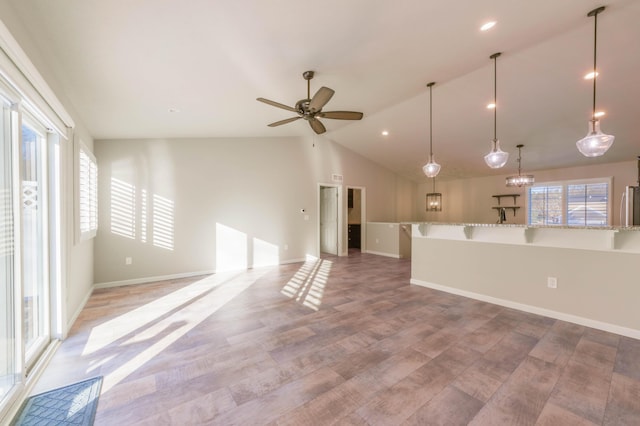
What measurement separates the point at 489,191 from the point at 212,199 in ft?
24.7

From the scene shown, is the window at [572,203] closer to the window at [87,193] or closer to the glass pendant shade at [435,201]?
the glass pendant shade at [435,201]

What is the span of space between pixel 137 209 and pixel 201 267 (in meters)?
1.52

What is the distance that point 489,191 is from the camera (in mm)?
7668

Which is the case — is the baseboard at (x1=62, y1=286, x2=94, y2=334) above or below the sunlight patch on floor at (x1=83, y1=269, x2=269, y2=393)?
above

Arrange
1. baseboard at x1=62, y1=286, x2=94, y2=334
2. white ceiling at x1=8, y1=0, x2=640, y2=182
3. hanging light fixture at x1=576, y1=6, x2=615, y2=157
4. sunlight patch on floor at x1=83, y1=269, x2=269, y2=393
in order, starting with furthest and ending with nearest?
baseboard at x1=62, y1=286, x2=94, y2=334 < hanging light fixture at x1=576, y1=6, x2=615, y2=157 < sunlight patch on floor at x1=83, y1=269, x2=269, y2=393 < white ceiling at x1=8, y1=0, x2=640, y2=182

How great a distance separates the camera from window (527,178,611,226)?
5.87m

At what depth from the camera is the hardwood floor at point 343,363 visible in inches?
63.8

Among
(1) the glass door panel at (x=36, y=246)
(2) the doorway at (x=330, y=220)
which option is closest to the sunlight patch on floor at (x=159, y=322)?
(1) the glass door panel at (x=36, y=246)

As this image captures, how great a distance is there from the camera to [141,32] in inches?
81.0

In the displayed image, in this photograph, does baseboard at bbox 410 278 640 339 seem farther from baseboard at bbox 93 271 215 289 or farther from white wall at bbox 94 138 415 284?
baseboard at bbox 93 271 215 289

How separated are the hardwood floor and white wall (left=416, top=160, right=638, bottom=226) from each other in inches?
197

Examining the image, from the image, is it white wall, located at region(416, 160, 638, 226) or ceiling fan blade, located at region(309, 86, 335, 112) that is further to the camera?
white wall, located at region(416, 160, 638, 226)

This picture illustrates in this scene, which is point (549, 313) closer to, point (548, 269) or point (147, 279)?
point (548, 269)

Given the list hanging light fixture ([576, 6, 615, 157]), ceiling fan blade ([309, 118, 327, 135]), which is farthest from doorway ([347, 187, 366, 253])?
hanging light fixture ([576, 6, 615, 157])
